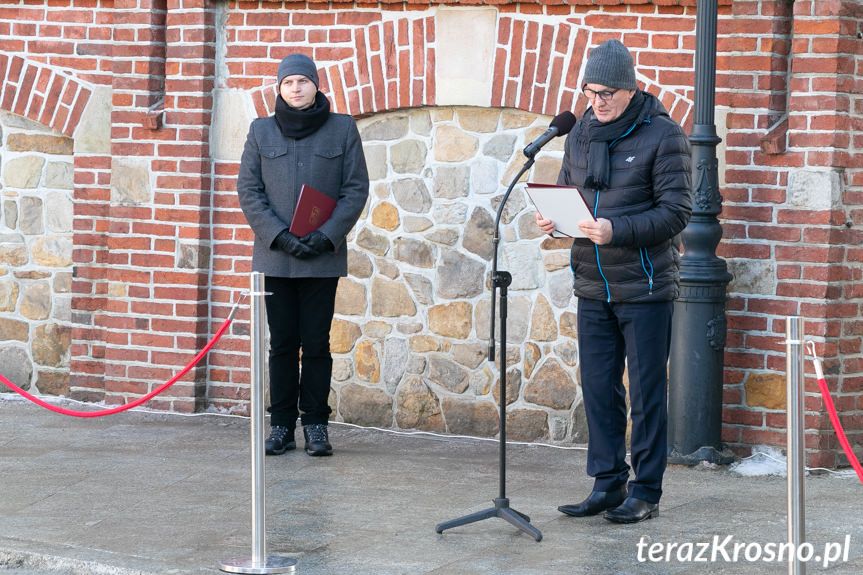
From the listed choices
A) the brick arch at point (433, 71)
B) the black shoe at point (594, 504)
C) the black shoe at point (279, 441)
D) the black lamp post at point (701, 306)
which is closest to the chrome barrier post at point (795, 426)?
the black shoe at point (594, 504)

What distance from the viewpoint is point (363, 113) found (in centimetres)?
799

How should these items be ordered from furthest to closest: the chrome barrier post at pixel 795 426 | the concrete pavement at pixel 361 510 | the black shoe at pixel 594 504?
the black shoe at pixel 594 504
the concrete pavement at pixel 361 510
the chrome barrier post at pixel 795 426

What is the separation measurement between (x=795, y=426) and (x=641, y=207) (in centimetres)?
153

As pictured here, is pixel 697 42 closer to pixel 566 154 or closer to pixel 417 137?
pixel 566 154

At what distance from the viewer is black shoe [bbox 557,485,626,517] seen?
5.93m

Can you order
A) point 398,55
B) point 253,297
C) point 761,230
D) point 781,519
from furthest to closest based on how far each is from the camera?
point 398,55 < point 761,230 < point 781,519 < point 253,297

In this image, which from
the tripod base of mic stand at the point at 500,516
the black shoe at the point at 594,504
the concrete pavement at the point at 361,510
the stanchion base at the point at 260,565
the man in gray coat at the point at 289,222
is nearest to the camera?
the stanchion base at the point at 260,565

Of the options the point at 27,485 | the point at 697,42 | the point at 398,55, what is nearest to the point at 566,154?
the point at 697,42

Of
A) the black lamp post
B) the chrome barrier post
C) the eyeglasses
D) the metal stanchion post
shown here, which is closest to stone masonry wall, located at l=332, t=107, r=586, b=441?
the black lamp post

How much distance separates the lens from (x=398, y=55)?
7.86 metres

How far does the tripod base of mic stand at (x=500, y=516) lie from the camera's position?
5.61 metres

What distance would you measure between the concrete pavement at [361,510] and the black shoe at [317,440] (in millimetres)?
66

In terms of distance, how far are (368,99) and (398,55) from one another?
313 mm

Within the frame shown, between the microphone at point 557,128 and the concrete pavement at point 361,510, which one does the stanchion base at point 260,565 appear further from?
the microphone at point 557,128
